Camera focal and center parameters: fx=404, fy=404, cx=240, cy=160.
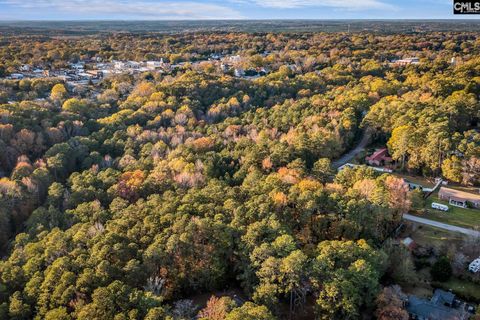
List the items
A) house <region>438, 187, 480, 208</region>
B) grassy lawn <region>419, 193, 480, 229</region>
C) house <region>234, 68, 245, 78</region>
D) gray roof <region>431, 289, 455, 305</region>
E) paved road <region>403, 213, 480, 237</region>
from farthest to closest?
1. house <region>234, 68, 245, 78</region>
2. house <region>438, 187, 480, 208</region>
3. grassy lawn <region>419, 193, 480, 229</region>
4. paved road <region>403, 213, 480, 237</region>
5. gray roof <region>431, 289, 455, 305</region>

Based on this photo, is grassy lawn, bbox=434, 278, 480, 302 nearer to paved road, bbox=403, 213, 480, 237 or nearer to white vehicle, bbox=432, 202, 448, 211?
paved road, bbox=403, 213, 480, 237

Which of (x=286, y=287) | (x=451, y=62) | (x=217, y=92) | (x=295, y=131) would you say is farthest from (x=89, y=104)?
(x=451, y=62)

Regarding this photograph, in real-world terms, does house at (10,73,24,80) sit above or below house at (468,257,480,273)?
above

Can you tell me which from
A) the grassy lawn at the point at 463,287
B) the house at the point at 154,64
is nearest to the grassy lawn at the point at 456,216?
the grassy lawn at the point at 463,287

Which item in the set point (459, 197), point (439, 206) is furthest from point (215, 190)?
point (459, 197)

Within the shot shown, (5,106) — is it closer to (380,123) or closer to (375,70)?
(380,123)

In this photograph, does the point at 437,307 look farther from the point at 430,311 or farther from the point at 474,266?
the point at 474,266

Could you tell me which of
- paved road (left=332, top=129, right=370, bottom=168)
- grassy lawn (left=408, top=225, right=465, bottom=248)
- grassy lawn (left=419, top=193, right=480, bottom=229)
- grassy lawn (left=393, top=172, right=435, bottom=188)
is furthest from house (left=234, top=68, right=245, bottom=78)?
grassy lawn (left=408, top=225, right=465, bottom=248)
